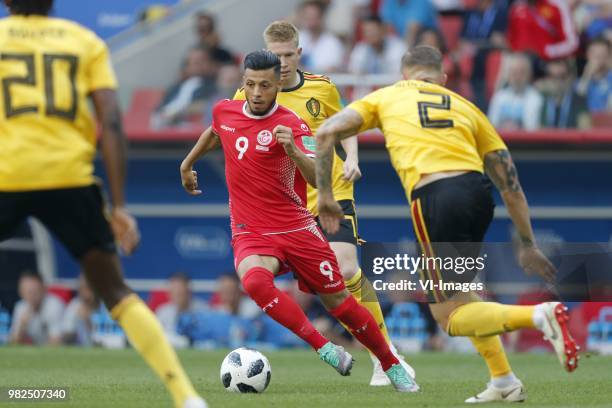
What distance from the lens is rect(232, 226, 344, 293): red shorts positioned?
9.14 meters

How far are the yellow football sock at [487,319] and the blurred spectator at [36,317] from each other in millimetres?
10632

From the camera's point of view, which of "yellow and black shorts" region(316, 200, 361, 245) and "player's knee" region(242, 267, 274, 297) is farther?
"yellow and black shorts" region(316, 200, 361, 245)

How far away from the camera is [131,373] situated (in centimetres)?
1184

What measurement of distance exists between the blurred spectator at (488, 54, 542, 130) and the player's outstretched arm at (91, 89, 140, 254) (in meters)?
10.6

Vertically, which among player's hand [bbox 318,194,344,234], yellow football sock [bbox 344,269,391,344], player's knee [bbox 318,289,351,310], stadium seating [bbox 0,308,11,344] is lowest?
stadium seating [bbox 0,308,11,344]

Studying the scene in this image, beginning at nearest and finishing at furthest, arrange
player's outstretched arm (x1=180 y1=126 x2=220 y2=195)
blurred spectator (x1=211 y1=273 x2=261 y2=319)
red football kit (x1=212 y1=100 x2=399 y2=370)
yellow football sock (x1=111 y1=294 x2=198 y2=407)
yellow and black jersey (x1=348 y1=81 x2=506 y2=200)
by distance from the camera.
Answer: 1. yellow football sock (x1=111 y1=294 x2=198 y2=407)
2. yellow and black jersey (x1=348 y1=81 x2=506 y2=200)
3. red football kit (x1=212 y1=100 x2=399 y2=370)
4. player's outstretched arm (x1=180 y1=126 x2=220 y2=195)
5. blurred spectator (x1=211 y1=273 x2=261 y2=319)

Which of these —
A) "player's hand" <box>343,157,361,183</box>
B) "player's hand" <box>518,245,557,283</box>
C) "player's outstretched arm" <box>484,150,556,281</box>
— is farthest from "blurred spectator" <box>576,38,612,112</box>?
"player's hand" <box>518,245,557,283</box>

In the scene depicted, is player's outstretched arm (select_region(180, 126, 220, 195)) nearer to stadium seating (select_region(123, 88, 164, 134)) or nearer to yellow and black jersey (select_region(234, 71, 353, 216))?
yellow and black jersey (select_region(234, 71, 353, 216))

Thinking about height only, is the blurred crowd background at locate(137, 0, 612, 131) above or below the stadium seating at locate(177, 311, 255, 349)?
above

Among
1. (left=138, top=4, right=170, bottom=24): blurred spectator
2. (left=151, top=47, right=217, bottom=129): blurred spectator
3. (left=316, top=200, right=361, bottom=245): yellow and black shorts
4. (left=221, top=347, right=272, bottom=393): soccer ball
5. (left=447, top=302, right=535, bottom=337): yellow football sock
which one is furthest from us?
(left=138, top=4, right=170, bottom=24): blurred spectator

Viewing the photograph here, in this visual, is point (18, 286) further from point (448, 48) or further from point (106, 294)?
point (106, 294)

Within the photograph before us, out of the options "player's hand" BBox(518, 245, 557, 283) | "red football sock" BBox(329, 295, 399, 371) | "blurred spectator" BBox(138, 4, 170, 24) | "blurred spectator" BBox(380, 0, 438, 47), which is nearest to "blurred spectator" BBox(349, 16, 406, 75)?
"blurred spectator" BBox(380, 0, 438, 47)

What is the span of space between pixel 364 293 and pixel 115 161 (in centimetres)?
401

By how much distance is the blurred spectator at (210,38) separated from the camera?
18.8m
